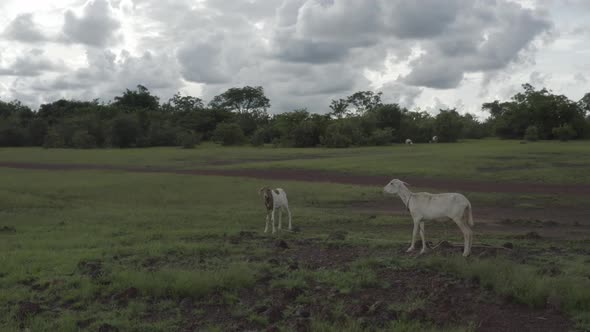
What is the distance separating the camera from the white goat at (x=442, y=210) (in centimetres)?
1098

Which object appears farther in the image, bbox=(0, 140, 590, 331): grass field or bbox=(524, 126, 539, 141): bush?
bbox=(524, 126, 539, 141): bush

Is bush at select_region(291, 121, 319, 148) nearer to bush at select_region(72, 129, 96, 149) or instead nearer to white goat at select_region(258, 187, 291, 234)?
bush at select_region(72, 129, 96, 149)

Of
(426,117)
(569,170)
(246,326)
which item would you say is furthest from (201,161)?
(426,117)

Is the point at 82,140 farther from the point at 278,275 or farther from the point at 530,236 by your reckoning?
the point at 278,275

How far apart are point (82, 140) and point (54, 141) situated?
5783 mm

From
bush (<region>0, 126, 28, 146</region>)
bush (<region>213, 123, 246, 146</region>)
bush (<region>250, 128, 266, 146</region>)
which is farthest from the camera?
bush (<region>0, 126, 28, 146</region>)

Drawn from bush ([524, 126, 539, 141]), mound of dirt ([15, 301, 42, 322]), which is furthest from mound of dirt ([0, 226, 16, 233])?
bush ([524, 126, 539, 141])

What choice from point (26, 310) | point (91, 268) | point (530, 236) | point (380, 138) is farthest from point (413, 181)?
point (380, 138)

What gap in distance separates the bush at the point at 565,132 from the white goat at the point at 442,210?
71344mm

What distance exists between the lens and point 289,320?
24.3ft

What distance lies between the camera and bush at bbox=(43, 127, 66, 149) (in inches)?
3270

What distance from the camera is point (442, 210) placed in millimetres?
11250

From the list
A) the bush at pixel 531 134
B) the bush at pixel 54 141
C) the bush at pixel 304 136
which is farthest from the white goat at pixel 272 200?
the bush at pixel 54 141

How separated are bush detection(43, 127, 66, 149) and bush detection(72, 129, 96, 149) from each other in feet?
7.18
